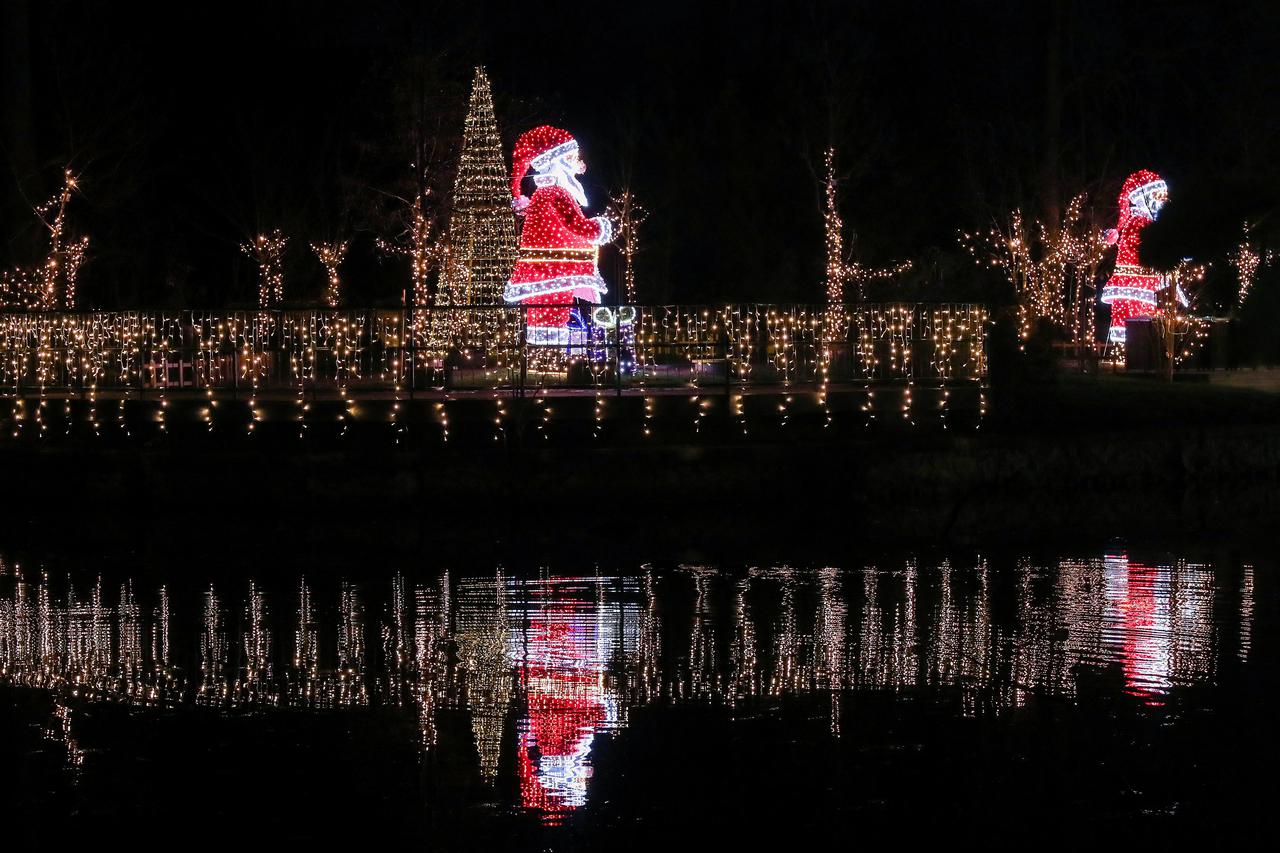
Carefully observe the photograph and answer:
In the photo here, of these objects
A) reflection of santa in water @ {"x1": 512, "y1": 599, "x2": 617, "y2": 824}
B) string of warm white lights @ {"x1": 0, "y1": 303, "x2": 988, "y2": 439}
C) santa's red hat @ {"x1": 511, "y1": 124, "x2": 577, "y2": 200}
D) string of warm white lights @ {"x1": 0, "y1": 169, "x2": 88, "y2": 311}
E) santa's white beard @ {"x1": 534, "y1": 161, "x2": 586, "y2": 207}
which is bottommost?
reflection of santa in water @ {"x1": 512, "y1": 599, "x2": 617, "y2": 824}

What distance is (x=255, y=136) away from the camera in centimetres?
3766

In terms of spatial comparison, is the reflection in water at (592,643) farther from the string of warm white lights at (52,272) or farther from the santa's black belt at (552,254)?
the string of warm white lights at (52,272)

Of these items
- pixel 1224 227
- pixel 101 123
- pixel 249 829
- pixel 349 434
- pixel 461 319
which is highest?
pixel 101 123

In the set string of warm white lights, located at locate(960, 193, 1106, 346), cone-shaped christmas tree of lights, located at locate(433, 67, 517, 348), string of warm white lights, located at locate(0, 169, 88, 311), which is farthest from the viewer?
string of warm white lights, located at locate(960, 193, 1106, 346)

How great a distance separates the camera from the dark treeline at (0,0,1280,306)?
111 feet

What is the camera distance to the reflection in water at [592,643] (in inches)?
345

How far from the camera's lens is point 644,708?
8672mm

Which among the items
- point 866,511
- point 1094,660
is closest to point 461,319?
point 866,511

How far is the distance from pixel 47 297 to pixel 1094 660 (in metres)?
21.7

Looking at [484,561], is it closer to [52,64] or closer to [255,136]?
[52,64]

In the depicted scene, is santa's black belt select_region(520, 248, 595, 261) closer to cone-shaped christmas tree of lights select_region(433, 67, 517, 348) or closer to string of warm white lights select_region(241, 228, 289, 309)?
cone-shaped christmas tree of lights select_region(433, 67, 517, 348)

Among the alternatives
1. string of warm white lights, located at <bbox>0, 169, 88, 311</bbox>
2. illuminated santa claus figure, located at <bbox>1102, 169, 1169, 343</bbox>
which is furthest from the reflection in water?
illuminated santa claus figure, located at <bbox>1102, 169, 1169, 343</bbox>

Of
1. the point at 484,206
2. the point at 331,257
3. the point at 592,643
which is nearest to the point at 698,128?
the point at 331,257

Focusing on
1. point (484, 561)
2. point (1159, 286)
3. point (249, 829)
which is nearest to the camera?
point (249, 829)
